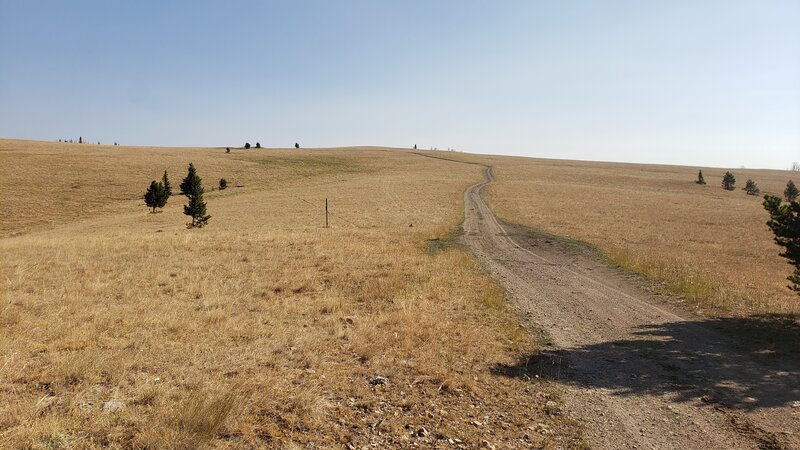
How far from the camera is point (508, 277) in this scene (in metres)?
16.0

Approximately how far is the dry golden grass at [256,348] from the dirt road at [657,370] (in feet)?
2.26

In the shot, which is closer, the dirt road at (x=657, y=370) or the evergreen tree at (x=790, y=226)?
the dirt road at (x=657, y=370)

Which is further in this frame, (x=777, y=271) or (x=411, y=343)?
(x=777, y=271)

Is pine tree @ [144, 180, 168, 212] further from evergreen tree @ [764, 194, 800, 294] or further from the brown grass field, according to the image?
evergreen tree @ [764, 194, 800, 294]

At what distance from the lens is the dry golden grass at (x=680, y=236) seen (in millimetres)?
13953

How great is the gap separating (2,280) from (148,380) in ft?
31.2

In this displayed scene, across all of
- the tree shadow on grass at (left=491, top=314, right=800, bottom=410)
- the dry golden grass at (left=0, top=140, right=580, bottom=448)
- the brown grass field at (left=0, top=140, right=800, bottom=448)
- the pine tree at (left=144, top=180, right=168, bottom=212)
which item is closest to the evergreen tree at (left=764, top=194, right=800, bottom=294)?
the brown grass field at (left=0, top=140, right=800, bottom=448)

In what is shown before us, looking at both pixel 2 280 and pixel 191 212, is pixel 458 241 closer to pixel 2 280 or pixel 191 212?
pixel 2 280

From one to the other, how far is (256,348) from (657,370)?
7.37 metres

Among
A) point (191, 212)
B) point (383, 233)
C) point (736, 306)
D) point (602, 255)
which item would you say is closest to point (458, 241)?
point (383, 233)

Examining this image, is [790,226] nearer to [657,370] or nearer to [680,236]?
→ [657,370]

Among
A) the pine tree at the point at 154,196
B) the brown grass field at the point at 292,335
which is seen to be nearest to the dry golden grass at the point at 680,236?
the brown grass field at the point at 292,335

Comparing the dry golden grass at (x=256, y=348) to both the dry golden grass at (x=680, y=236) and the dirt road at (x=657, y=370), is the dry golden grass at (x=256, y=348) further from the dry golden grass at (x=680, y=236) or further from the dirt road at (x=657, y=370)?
the dry golden grass at (x=680, y=236)

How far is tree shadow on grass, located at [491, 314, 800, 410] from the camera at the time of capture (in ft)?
22.8
